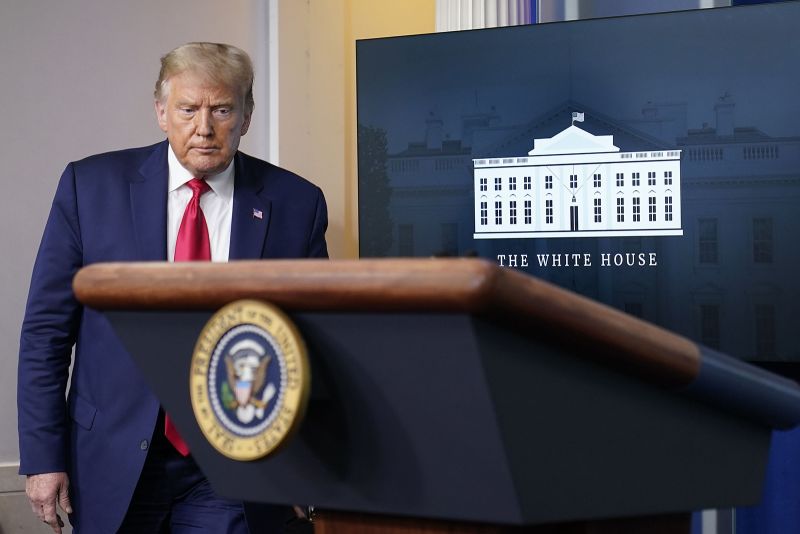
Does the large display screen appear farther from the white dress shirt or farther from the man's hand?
the man's hand

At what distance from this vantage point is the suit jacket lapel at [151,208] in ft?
8.02

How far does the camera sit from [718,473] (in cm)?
99

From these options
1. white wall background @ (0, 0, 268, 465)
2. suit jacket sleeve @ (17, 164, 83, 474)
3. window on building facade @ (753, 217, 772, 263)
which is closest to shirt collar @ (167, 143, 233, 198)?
suit jacket sleeve @ (17, 164, 83, 474)

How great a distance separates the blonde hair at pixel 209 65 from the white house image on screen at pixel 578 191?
2.97 feet

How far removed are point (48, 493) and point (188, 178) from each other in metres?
0.81

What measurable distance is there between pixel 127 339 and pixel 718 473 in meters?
0.58

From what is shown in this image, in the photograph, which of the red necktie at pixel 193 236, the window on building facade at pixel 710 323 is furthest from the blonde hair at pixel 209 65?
the window on building facade at pixel 710 323

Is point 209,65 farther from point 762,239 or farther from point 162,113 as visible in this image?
point 762,239

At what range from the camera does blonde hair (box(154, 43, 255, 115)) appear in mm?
2527

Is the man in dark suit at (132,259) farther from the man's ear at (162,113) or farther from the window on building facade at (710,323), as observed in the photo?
the window on building facade at (710,323)

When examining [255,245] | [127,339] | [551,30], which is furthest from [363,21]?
[127,339]

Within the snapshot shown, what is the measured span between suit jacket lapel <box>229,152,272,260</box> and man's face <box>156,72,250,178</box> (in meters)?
0.09

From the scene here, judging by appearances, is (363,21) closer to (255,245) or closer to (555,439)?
(255,245)

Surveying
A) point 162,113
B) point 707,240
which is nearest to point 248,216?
point 162,113
